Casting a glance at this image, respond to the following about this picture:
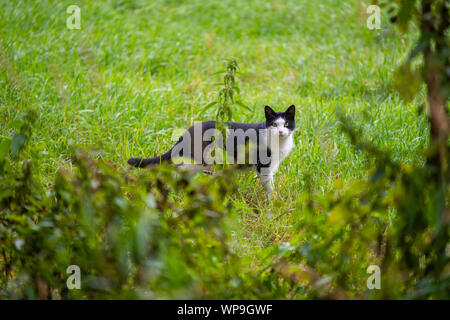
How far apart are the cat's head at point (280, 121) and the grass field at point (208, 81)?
22 cm

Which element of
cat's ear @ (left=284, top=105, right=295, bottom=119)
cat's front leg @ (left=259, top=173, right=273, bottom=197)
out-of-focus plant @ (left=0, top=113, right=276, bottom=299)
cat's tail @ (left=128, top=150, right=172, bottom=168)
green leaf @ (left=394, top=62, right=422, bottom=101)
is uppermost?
cat's ear @ (left=284, top=105, right=295, bottom=119)

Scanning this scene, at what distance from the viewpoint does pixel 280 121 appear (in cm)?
325

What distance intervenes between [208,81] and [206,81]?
0.03 m

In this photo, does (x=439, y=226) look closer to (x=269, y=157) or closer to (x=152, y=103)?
(x=269, y=157)

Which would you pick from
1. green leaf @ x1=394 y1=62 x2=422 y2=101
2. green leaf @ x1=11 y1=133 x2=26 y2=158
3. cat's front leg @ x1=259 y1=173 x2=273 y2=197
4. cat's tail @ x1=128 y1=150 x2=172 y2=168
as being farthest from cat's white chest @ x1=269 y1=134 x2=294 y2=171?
green leaf @ x1=11 y1=133 x2=26 y2=158

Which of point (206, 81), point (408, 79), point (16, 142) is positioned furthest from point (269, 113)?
point (16, 142)

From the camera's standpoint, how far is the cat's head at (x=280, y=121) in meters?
3.20

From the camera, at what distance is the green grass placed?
3088 mm

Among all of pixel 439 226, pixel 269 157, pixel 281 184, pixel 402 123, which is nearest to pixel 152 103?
pixel 269 157

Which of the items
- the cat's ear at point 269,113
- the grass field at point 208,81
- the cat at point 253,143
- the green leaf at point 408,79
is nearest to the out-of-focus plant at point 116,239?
the grass field at point 208,81

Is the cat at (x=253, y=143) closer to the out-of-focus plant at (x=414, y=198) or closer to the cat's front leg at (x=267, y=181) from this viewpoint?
the cat's front leg at (x=267, y=181)

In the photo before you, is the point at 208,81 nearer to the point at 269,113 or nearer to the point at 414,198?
the point at 269,113

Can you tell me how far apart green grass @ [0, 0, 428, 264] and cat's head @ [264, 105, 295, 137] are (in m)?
0.22

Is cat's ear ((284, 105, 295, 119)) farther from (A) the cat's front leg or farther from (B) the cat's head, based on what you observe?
(A) the cat's front leg
